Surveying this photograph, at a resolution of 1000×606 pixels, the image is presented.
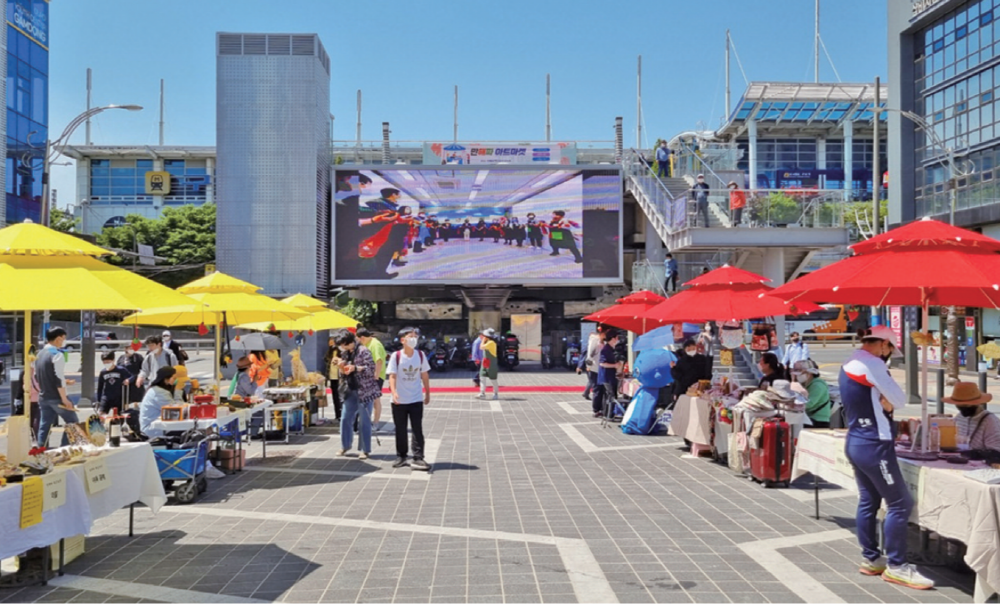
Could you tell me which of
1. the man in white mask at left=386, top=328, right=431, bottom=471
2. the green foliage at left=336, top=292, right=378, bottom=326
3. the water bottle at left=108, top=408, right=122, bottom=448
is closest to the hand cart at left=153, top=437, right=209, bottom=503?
the water bottle at left=108, top=408, right=122, bottom=448

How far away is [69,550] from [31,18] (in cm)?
3887

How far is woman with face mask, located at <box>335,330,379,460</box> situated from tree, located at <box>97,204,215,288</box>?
41.5 m

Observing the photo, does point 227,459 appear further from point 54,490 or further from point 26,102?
point 26,102

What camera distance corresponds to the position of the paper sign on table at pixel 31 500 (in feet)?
18.4

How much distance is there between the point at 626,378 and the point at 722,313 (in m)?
5.69

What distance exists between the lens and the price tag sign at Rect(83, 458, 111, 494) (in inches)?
255

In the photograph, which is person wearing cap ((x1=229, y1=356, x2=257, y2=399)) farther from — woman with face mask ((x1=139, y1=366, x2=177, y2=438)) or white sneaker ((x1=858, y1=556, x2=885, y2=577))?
white sneaker ((x1=858, y1=556, x2=885, y2=577))

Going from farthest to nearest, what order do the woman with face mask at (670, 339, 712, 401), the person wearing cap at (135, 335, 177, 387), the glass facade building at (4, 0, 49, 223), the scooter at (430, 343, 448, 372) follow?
the glass facade building at (4, 0, 49, 223) → the scooter at (430, 343, 448, 372) → the person wearing cap at (135, 335, 177, 387) → the woman with face mask at (670, 339, 712, 401)

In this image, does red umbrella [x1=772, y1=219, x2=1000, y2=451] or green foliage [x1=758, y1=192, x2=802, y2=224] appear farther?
green foliage [x1=758, y1=192, x2=802, y2=224]

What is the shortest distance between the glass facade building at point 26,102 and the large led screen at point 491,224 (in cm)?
1594

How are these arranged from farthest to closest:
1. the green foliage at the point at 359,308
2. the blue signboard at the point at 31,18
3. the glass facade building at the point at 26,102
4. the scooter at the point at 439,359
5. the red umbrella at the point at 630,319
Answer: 1. the green foliage at the point at 359,308
2. the blue signboard at the point at 31,18
3. the glass facade building at the point at 26,102
4. the scooter at the point at 439,359
5. the red umbrella at the point at 630,319

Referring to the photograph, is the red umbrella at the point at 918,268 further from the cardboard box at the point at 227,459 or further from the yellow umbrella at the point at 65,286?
the cardboard box at the point at 227,459

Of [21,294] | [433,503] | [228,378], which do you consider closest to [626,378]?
[433,503]

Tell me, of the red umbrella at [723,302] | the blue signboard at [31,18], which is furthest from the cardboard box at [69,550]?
the blue signboard at [31,18]
